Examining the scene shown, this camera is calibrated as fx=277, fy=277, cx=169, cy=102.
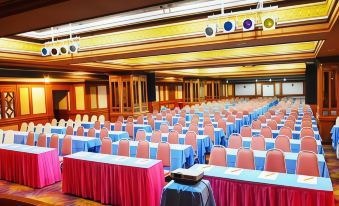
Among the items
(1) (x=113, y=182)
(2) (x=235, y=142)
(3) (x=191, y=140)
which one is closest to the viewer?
(1) (x=113, y=182)

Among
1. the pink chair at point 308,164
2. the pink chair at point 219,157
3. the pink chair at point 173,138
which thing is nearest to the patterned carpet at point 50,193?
the pink chair at point 308,164

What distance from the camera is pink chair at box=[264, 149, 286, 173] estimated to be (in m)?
4.68

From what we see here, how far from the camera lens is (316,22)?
5.82 m

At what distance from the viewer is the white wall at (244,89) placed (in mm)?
33625

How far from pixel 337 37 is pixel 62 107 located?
570 inches

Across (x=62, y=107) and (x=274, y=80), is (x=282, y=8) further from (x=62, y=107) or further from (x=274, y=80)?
(x=274, y=80)

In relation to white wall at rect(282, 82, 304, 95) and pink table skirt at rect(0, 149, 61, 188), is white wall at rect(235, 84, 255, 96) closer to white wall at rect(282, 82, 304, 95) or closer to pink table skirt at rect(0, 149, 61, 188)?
white wall at rect(282, 82, 304, 95)

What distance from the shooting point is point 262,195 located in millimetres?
3598

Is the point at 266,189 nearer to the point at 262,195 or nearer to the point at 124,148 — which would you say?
the point at 262,195

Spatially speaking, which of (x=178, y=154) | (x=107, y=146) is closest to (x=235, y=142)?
(x=178, y=154)

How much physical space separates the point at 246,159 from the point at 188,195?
2026mm

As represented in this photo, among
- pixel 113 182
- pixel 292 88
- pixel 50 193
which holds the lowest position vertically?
pixel 50 193

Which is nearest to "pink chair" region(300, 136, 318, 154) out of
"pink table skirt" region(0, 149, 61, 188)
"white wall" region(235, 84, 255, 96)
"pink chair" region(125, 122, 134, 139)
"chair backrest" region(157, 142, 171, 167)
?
"chair backrest" region(157, 142, 171, 167)

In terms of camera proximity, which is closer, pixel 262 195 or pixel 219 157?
pixel 262 195
